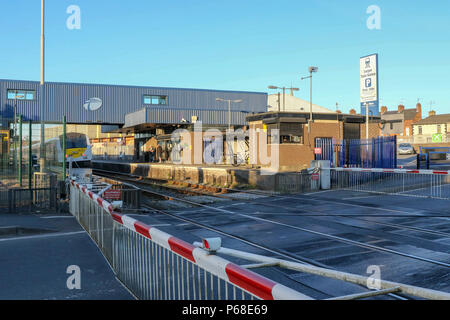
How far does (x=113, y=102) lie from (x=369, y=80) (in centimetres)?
3589

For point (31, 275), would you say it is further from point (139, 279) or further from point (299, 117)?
point (299, 117)

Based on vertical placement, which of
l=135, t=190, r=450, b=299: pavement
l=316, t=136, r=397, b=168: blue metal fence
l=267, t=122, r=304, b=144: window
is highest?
l=267, t=122, r=304, b=144: window

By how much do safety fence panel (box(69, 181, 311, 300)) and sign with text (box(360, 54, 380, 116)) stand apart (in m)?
21.6

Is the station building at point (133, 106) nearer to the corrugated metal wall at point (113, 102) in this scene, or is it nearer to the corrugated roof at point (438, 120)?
the corrugated metal wall at point (113, 102)

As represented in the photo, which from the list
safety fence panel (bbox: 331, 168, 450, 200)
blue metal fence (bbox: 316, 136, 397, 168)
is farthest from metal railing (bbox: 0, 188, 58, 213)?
blue metal fence (bbox: 316, 136, 397, 168)

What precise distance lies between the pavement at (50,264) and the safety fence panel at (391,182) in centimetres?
1304

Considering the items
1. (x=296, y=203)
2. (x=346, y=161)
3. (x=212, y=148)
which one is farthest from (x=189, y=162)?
(x=296, y=203)

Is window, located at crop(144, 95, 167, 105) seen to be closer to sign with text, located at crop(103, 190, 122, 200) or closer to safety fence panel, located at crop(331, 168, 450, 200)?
safety fence panel, located at crop(331, 168, 450, 200)

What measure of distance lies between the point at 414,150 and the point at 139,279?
60.4 meters

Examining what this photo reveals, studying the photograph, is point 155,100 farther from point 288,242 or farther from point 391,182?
point 288,242

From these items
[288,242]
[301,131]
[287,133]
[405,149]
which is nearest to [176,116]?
[287,133]

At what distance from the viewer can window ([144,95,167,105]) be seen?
57072 millimetres
